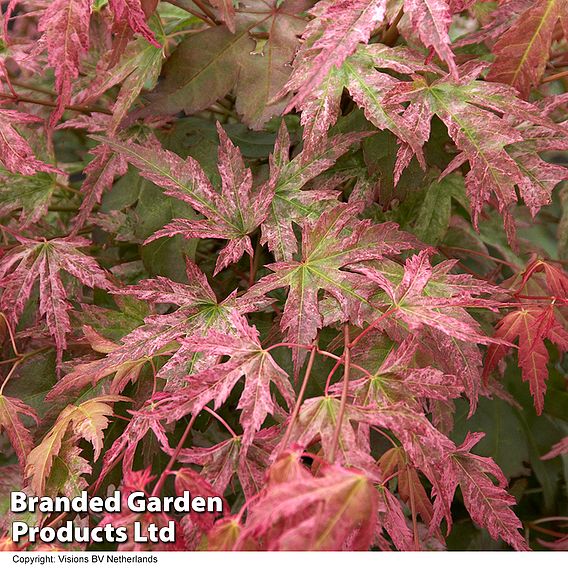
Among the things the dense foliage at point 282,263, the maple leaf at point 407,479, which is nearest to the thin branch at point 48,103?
the dense foliage at point 282,263

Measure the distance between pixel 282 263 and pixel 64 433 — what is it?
0.88 ft

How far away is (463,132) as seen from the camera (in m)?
0.72

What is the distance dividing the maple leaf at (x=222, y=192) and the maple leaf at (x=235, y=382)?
160 millimetres

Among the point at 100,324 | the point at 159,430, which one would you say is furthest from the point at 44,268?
the point at 159,430

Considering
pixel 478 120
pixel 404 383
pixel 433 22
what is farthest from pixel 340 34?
pixel 404 383

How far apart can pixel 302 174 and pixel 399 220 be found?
17 cm

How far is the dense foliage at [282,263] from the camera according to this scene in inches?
23.6

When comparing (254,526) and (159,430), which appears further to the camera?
(159,430)

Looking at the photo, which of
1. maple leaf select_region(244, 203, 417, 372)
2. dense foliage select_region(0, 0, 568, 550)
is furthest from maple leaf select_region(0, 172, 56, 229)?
maple leaf select_region(244, 203, 417, 372)

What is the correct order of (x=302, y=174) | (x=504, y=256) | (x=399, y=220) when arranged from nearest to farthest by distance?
(x=302, y=174), (x=399, y=220), (x=504, y=256)

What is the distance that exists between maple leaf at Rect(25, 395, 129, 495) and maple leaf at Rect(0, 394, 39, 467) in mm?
19

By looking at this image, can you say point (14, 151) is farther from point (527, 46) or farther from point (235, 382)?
point (527, 46)

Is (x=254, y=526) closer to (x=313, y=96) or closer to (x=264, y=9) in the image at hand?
(x=313, y=96)

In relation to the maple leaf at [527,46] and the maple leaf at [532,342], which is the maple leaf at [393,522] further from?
the maple leaf at [527,46]
